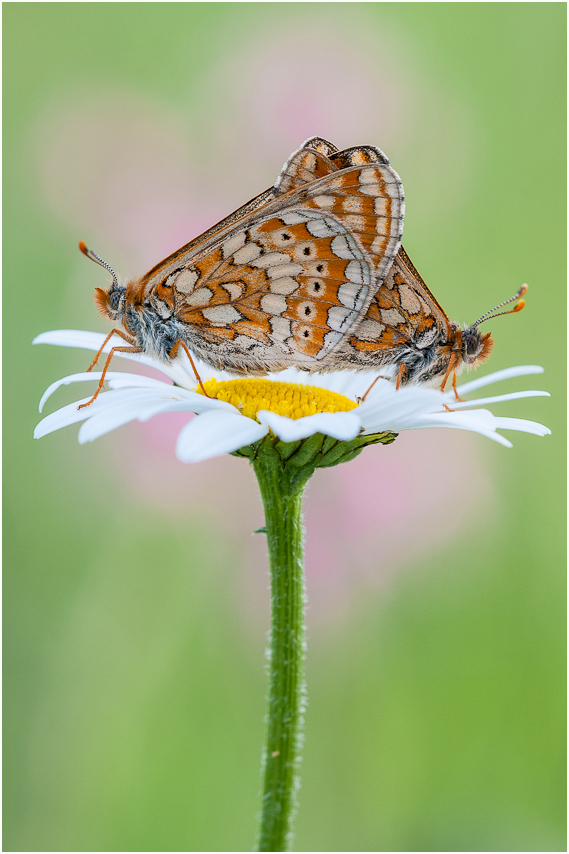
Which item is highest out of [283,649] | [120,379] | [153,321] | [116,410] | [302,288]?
[302,288]

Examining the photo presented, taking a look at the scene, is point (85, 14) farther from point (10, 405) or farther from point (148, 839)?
point (148, 839)

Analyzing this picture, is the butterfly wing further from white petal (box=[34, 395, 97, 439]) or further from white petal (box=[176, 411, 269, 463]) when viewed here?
white petal (box=[176, 411, 269, 463])

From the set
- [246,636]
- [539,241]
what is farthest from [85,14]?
[246,636]

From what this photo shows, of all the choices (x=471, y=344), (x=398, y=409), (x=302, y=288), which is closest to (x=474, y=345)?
(x=471, y=344)

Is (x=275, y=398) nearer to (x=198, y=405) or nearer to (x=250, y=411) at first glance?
(x=250, y=411)

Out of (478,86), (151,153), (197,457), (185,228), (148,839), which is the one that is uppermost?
(478,86)
